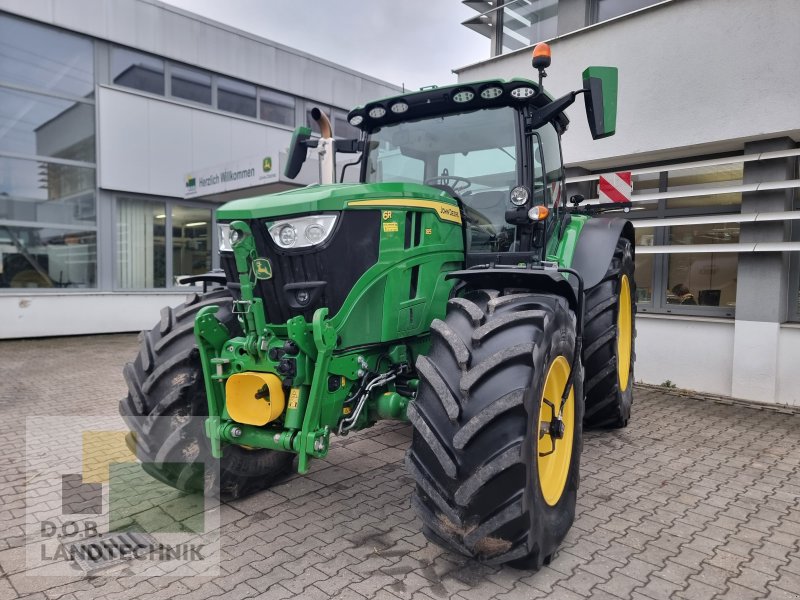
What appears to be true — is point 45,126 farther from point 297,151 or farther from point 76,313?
point 297,151

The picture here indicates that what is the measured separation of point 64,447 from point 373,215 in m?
3.34

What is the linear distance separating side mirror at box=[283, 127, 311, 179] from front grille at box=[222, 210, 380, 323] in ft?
3.92

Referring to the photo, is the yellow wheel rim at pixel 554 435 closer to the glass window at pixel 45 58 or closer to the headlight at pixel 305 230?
the headlight at pixel 305 230

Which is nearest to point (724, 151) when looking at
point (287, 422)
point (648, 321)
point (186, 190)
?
point (648, 321)

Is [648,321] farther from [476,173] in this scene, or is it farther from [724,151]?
[476,173]

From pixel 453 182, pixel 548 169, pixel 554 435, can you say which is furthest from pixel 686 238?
pixel 554 435

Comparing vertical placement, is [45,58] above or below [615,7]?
above

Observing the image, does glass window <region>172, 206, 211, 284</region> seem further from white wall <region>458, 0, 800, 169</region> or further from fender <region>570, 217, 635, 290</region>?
fender <region>570, 217, 635, 290</region>

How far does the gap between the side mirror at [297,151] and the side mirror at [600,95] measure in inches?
69.2

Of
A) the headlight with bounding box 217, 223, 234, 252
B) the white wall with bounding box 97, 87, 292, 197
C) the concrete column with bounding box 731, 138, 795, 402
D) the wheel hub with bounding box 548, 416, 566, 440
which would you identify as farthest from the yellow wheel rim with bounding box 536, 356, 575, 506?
the white wall with bounding box 97, 87, 292, 197

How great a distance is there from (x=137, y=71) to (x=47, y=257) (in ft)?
13.6

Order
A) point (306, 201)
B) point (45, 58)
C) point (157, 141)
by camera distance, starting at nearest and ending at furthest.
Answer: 1. point (306, 201)
2. point (45, 58)
3. point (157, 141)

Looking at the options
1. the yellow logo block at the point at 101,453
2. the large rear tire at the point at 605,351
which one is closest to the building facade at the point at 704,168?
the large rear tire at the point at 605,351

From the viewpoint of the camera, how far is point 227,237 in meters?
2.83
